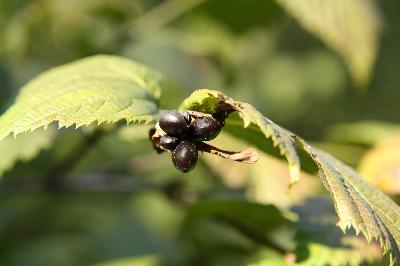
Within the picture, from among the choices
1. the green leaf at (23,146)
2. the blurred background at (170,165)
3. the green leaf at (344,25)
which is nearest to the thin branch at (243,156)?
the blurred background at (170,165)

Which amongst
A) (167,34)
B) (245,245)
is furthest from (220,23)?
(245,245)

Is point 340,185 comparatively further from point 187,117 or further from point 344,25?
point 344,25

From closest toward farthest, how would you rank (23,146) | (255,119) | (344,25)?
1. (255,119)
2. (23,146)
3. (344,25)

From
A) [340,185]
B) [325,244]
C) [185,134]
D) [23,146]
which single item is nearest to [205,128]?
[185,134]

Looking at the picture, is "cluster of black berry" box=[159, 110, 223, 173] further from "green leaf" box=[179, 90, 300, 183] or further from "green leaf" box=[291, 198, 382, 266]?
"green leaf" box=[291, 198, 382, 266]

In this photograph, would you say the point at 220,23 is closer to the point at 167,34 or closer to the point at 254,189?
the point at 167,34

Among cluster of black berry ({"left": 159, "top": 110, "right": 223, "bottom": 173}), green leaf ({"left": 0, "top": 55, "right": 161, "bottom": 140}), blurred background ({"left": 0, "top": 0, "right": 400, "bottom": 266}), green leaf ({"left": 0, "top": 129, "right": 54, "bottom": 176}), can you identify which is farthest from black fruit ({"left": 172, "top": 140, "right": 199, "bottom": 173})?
green leaf ({"left": 0, "top": 129, "right": 54, "bottom": 176})
